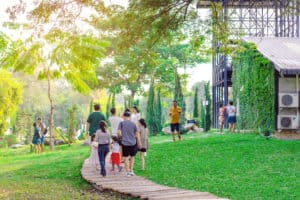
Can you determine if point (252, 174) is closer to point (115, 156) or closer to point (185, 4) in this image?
point (115, 156)

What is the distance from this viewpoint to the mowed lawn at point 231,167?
33.9 feet

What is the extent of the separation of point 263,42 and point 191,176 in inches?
640

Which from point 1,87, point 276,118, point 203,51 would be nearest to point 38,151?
point 1,87

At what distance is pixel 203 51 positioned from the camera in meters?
13.3

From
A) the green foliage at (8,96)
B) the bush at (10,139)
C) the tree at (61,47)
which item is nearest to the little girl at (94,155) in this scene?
the tree at (61,47)

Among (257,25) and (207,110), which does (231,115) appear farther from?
(257,25)

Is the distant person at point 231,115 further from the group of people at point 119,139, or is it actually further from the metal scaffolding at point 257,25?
the group of people at point 119,139

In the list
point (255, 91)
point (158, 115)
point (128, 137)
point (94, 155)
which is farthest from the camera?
point (158, 115)

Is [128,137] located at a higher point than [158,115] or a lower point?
lower

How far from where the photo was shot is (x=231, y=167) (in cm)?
1358

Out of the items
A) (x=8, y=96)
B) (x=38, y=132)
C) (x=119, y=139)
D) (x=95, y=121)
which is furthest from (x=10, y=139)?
(x=119, y=139)

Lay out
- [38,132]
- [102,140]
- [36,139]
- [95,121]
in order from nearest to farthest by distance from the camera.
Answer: [102,140], [95,121], [38,132], [36,139]

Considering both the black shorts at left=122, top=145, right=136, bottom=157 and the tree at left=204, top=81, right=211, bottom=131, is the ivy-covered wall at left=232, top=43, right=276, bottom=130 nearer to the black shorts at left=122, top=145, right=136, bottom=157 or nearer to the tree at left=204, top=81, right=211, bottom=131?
the tree at left=204, top=81, right=211, bottom=131

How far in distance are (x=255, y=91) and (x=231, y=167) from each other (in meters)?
11.3
